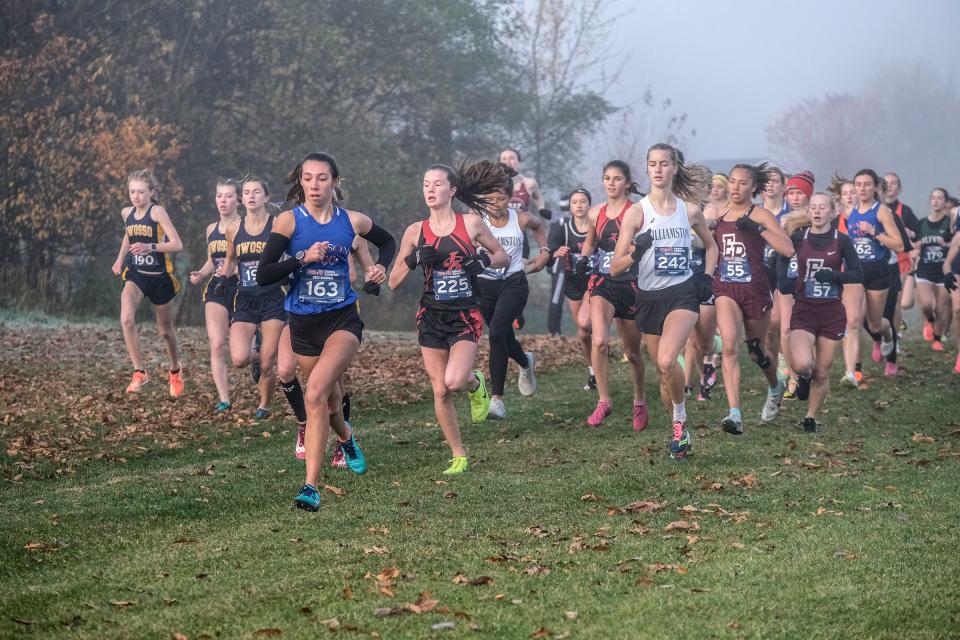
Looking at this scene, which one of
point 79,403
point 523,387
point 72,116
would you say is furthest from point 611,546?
point 72,116

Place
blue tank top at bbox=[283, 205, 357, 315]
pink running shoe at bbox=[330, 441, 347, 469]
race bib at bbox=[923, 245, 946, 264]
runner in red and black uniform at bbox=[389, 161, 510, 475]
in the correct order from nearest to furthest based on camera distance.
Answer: blue tank top at bbox=[283, 205, 357, 315]
runner in red and black uniform at bbox=[389, 161, 510, 475]
pink running shoe at bbox=[330, 441, 347, 469]
race bib at bbox=[923, 245, 946, 264]

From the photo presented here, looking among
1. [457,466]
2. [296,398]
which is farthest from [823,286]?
[296,398]

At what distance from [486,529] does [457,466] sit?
1967 mm

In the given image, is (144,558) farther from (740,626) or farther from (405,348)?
(405,348)

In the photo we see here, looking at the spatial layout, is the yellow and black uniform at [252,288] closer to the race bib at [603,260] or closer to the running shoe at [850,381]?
the race bib at [603,260]

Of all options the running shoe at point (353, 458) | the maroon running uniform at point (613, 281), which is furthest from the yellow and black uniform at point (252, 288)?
the maroon running uniform at point (613, 281)

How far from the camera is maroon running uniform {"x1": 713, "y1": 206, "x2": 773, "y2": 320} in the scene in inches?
440

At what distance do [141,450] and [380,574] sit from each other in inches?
213

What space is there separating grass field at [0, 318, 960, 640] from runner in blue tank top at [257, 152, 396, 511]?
616mm

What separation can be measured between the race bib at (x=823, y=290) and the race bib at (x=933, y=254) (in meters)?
7.55

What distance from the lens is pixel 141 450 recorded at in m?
11.1

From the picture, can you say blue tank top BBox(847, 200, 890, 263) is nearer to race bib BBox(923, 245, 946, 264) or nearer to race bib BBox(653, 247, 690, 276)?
race bib BBox(923, 245, 946, 264)

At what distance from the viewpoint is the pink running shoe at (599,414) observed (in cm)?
1209

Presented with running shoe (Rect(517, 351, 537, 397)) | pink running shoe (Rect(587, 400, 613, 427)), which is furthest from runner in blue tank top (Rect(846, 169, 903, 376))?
pink running shoe (Rect(587, 400, 613, 427))
